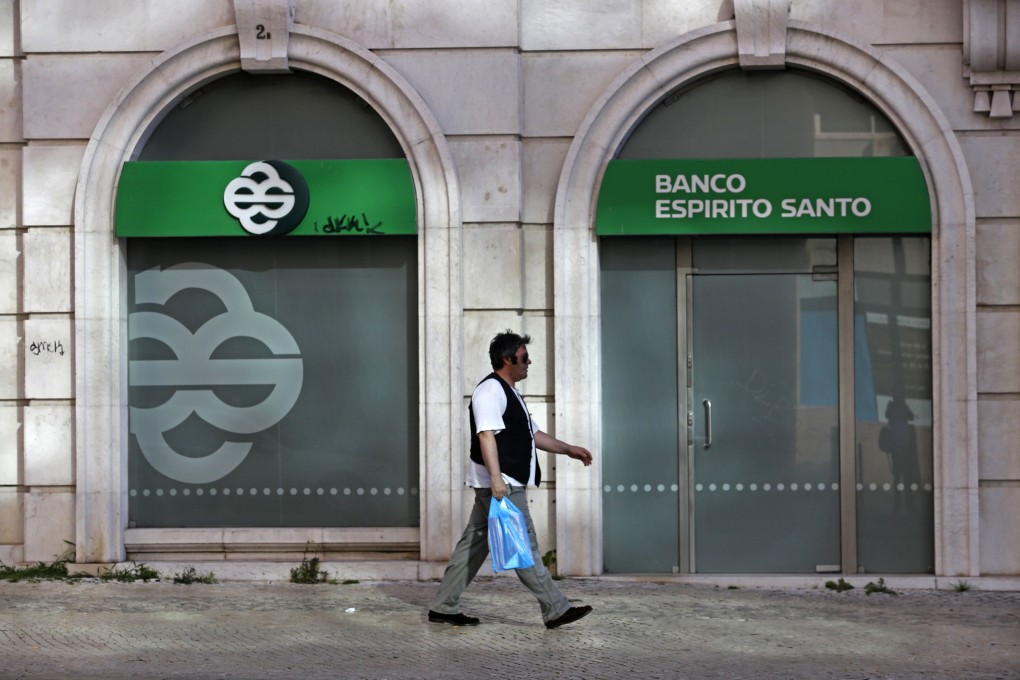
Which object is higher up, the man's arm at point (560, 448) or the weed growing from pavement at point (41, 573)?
the man's arm at point (560, 448)

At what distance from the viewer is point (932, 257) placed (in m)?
10.4

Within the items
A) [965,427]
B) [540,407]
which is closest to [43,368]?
[540,407]

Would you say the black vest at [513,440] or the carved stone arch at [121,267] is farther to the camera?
the carved stone arch at [121,267]

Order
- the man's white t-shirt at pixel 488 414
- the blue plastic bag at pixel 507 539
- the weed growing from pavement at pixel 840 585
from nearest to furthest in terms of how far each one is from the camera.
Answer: the blue plastic bag at pixel 507 539
the man's white t-shirt at pixel 488 414
the weed growing from pavement at pixel 840 585

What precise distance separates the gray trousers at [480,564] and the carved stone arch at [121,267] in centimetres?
177

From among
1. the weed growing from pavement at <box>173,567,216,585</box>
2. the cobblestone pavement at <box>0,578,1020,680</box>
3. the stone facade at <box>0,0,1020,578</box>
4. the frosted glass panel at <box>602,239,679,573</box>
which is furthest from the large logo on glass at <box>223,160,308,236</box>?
the cobblestone pavement at <box>0,578,1020,680</box>

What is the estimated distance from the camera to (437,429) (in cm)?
1046

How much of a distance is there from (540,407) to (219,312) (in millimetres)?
2570

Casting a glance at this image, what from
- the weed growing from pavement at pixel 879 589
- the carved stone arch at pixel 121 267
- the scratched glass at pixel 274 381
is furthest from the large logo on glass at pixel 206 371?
the weed growing from pavement at pixel 879 589

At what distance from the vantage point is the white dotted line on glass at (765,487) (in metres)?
10.6

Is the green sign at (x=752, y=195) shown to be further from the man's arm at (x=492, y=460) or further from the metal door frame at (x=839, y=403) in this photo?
the man's arm at (x=492, y=460)

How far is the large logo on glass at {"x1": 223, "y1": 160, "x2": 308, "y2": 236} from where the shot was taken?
10602mm

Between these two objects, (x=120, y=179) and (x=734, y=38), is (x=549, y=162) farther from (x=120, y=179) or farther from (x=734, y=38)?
(x=120, y=179)

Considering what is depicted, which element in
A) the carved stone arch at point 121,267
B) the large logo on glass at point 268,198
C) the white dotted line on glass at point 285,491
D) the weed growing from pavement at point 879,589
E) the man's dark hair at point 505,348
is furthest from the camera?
the white dotted line on glass at point 285,491
